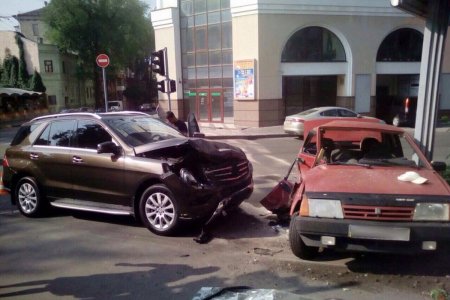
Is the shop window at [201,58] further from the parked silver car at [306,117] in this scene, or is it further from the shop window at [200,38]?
the parked silver car at [306,117]

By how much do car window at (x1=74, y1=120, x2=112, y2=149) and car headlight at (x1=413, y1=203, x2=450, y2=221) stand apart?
4263 mm

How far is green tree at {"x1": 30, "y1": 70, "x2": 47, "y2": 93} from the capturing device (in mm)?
46406

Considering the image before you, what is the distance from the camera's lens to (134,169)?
5660 mm

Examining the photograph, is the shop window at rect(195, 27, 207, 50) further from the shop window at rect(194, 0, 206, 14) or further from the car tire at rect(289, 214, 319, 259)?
the car tire at rect(289, 214, 319, 259)

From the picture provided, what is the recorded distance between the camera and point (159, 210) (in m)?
5.56

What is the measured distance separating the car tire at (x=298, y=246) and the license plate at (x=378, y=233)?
647 millimetres

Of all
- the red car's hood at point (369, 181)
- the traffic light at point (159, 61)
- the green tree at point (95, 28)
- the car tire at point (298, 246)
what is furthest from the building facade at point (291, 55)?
the green tree at point (95, 28)

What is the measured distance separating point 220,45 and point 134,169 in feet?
64.5

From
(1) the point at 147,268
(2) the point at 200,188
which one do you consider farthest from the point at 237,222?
(1) the point at 147,268

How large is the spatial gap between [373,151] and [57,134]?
4.85 m

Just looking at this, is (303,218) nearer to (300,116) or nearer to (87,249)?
(87,249)

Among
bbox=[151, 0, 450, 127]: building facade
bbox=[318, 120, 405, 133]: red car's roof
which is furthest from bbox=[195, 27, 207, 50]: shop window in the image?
bbox=[318, 120, 405, 133]: red car's roof

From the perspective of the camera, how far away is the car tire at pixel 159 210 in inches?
215

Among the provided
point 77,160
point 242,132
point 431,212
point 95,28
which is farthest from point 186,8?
point 431,212
